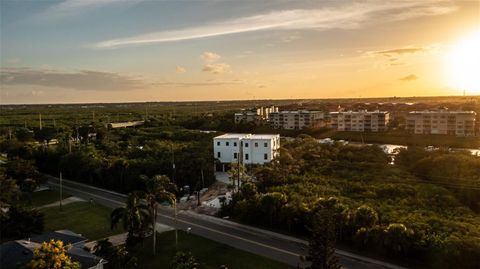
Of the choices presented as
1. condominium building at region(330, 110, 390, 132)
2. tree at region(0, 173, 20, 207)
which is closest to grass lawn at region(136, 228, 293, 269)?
tree at region(0, 173, 20, 207)

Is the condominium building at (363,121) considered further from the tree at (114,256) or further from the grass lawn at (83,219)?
the tree at (114,256)

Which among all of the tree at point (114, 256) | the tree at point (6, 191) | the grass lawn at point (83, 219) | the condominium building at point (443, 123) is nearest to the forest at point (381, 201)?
the grass lawn at point (83, 219)

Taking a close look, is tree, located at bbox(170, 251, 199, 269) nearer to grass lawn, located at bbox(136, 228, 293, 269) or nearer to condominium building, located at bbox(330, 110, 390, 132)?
grass lawn, located at bbox(136, 228, 293, 269)

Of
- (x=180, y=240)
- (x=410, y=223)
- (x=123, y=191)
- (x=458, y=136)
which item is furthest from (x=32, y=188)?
(x=458, y=136)

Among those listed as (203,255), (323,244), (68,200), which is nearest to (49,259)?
(203,255)

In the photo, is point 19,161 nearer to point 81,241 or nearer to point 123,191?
point 123,191

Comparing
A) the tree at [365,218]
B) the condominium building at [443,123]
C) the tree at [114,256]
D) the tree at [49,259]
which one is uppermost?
the condominium building at [443,123]
